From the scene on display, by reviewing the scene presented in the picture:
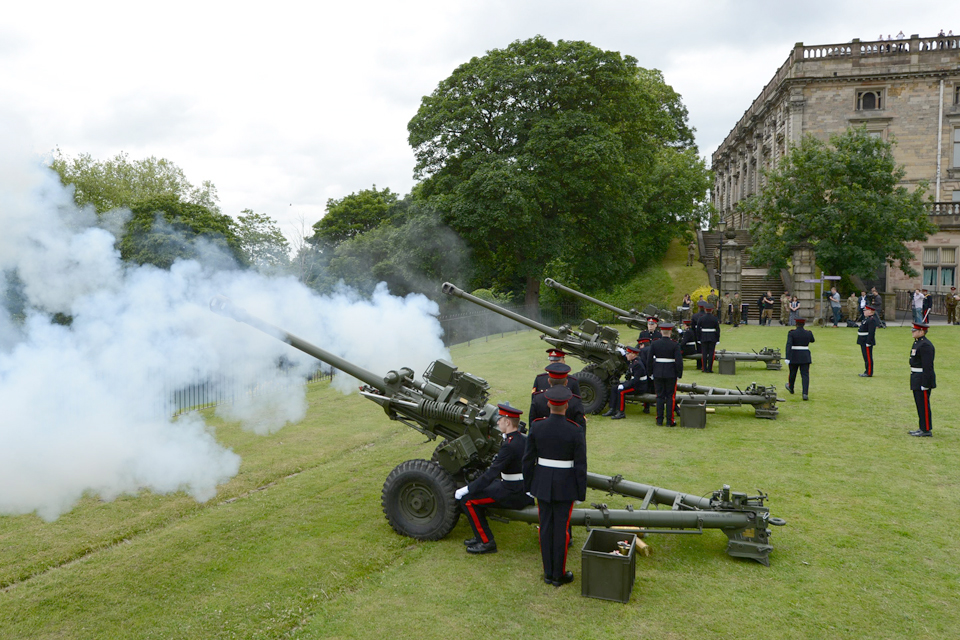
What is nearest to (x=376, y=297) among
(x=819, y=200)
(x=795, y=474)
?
(x=795, y=474)

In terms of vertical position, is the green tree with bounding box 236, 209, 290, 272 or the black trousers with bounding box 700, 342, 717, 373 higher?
the green tree with bounding box 236, 209, 290, 272

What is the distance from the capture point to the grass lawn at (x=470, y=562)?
561cm

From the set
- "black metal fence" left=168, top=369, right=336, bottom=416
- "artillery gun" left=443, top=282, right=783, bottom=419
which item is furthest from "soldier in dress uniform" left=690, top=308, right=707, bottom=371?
"black metal fence" left=168, top=369, right=336, bottom=416

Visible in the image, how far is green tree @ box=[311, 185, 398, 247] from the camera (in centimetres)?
5603

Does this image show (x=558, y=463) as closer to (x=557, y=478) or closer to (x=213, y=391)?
(x=557, y=478)

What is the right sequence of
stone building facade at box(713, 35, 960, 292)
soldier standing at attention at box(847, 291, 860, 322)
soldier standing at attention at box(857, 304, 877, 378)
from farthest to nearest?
stone building facade at box(713, 35, 960, 292), soldier standing at attention at box(847, 291, 860, 322), soldier standing at attention at box(857, 304, 877, 378)

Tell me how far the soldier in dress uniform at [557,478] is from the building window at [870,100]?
1740 inches

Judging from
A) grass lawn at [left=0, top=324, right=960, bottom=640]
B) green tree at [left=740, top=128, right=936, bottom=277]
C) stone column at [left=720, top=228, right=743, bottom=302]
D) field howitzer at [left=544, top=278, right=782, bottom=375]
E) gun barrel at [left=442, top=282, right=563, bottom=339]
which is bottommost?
grass lawn at [left=0, top=324, right=960, bottom=640]

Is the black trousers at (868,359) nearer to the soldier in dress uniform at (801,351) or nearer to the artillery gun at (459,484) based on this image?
the soldier in dress uniform at (801,351)

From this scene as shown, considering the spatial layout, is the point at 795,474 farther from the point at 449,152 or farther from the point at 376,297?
the point at 449,152

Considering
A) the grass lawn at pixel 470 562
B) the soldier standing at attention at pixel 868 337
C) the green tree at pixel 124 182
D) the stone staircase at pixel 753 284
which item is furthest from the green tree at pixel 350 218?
the grass lawn at pixel 470 562

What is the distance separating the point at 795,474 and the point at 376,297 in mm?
9451

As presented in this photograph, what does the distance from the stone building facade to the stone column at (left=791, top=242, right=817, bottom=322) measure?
9424mm

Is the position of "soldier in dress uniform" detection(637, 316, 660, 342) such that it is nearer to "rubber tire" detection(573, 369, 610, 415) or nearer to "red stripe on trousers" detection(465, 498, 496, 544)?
"rubber tire" detection(573, 369, 610, 415)
